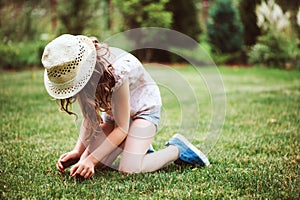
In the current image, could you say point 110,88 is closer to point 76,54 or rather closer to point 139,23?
point 76,54

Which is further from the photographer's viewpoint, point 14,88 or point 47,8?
point 47,8

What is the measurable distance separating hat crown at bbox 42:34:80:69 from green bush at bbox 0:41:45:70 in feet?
22.7

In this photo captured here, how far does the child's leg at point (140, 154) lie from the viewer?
→ 2.50 meters

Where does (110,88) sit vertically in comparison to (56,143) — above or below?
above

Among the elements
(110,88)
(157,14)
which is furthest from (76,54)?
(157,14)

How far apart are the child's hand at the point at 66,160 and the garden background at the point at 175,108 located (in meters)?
0.06

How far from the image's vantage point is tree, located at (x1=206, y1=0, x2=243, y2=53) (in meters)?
9.61

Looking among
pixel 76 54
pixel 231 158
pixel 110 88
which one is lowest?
pixel 231 158

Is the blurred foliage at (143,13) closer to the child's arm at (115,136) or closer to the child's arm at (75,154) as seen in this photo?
the child's arm at (75,154)

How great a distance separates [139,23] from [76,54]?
770 centimetres

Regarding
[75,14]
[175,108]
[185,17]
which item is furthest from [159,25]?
[175,108]

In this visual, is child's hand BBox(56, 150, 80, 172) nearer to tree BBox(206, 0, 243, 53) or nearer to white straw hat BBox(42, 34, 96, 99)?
white straw hat BBox(42, 34, 96, 99)

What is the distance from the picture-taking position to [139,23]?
9688 mm

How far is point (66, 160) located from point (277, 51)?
7265 mm
